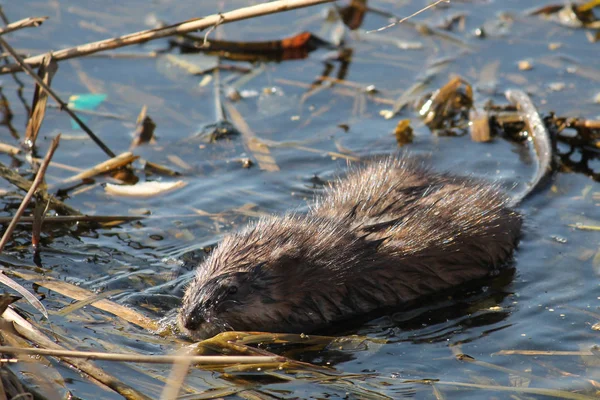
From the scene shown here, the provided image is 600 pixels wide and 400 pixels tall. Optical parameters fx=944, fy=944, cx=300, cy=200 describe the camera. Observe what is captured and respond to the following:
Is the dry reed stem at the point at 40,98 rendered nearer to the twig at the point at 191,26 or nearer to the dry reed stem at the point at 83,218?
the twig at the point at 191,26

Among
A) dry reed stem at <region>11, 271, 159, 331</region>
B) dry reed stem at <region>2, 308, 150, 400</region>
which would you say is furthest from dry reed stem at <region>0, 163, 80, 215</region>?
dry reed stem at <region>2, 308, 150, 400</region>

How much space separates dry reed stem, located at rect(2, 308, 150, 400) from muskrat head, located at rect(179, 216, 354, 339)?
0.63 m

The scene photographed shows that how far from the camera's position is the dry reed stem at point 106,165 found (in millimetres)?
6859

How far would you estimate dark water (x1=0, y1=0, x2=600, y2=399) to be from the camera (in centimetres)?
495

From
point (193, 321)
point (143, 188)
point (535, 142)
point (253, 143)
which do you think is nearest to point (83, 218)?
point (143, 188)

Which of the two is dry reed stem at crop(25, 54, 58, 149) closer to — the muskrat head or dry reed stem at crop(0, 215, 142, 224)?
dry reed stem at crop(0, 215, 142, 224)

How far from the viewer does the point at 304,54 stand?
29.6 feet

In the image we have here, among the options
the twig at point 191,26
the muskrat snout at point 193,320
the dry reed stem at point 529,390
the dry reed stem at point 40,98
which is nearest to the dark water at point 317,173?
the dry reed stem at point 529,390

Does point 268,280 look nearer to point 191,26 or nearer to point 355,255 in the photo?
point 355,255

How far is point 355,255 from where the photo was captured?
5.39 meters

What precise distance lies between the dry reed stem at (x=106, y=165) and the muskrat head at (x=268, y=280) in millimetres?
1733

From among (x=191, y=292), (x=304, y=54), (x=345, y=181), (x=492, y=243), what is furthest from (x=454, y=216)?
(x=304, y=54)

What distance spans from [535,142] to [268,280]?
2.97 metres

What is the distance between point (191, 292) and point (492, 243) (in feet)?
6.40
